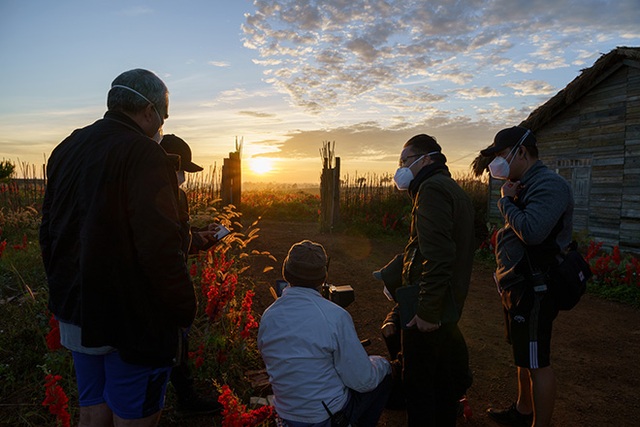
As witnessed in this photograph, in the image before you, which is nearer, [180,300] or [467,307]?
[180,300]

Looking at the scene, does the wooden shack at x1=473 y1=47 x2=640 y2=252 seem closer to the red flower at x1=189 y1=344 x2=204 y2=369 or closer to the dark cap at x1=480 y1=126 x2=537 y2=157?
the dark cap at x1=480 y1=126 x2=537 y2=157

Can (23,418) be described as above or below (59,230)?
below

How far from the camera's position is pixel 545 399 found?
2520mm

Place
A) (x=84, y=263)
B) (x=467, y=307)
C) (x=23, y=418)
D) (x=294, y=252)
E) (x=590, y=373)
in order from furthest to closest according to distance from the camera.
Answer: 1. (x=467, y=307)
2. (x=590, y=373)
3. (x=23, y=418)
4. (x=294, y=252)
5. (x=84, y=263)

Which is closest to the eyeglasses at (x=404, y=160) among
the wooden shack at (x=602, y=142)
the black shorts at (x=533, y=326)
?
the black shorts at (x=533, y=326)

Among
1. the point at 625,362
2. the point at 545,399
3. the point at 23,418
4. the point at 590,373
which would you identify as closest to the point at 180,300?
the point at 23,418

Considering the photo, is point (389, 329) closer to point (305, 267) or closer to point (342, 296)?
point (342, 296)

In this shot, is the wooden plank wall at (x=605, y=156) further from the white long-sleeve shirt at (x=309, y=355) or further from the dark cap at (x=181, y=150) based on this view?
the dark cap at (x=181, y=150)

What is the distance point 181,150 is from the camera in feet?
10.0

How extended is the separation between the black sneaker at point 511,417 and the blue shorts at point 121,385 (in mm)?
2646

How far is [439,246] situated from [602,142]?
1049cm

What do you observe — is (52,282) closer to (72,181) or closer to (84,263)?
(84,263)

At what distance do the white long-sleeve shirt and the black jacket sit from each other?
1.72ft

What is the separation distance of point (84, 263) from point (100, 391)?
66cm
